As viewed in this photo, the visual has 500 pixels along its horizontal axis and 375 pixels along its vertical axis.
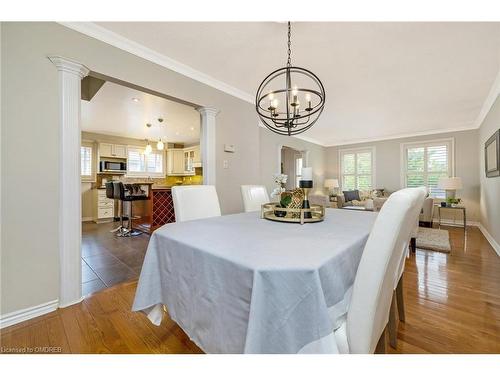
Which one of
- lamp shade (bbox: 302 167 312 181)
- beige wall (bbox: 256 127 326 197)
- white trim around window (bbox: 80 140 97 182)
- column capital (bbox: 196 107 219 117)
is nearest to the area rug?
beige wall (bbox: 256 127 326 197)

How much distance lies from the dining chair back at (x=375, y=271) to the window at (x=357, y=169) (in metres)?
6.74

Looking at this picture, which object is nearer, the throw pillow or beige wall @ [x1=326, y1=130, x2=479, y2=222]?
beige wall @ [x1=326, y1=130, x2=479, y2=222]

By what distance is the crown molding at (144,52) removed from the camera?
1.89 meters

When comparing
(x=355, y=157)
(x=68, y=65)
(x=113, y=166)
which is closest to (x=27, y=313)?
(x=68, y=65)

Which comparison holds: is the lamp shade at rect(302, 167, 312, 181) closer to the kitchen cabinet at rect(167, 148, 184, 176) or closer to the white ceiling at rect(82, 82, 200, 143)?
the white ceiling at rect(82, 82, 200, 143)

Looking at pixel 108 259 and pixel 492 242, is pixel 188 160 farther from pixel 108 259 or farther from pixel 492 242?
pixel 492 242

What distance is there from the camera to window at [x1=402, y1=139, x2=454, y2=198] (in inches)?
219

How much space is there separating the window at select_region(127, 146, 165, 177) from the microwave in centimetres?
28

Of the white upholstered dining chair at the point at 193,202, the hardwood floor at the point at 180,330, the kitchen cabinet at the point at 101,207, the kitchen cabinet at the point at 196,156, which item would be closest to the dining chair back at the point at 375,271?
the hardwood floor at the point at 180,330

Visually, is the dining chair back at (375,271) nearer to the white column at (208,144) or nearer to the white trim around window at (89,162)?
the white column at (208,144)

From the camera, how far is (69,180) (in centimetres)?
176

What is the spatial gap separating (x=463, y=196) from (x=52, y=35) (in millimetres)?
7684
